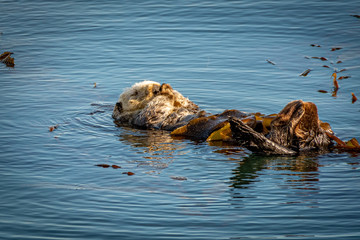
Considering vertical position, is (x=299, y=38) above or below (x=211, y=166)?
above

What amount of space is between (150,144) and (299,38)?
24.1 ft

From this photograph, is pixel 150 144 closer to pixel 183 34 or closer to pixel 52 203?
pixel 52 203

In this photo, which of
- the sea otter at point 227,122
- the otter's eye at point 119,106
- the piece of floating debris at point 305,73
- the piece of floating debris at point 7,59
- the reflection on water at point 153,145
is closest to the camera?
the sea otter at point 227,122

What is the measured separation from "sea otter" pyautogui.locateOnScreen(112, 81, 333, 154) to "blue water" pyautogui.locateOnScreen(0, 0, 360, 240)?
210 mm

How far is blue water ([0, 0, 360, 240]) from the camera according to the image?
457 cm

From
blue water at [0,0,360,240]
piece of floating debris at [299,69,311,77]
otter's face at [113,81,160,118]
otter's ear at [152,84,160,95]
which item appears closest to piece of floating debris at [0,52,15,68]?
blue water at [0,0,360,240]

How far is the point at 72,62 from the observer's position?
11.8 m

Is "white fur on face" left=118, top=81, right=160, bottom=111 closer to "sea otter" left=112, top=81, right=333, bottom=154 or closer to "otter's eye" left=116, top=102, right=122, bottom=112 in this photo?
"sea otter" left=112, top=81, right=333, bottom=154

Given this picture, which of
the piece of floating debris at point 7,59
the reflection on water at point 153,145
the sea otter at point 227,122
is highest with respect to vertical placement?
the piece of floating debris at point 7,59

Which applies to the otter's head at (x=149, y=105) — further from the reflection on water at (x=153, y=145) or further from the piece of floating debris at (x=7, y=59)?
the piece of floating debris at (x=7, y=59)

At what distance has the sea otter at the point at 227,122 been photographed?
5.64 m

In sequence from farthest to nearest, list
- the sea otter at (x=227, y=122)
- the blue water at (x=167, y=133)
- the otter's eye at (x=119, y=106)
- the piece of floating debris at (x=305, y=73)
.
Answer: the piece of floating debris at (x=305, y=73)
the otter's eye at (x=119, y=106)
the sea otter at (x=227, y=122)
the blue water at (x=167, y=133)

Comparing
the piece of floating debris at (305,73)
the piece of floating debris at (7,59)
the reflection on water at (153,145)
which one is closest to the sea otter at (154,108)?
Result: the reflection on water at (153,145)

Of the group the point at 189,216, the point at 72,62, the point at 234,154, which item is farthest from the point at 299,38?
the point at 189,216
